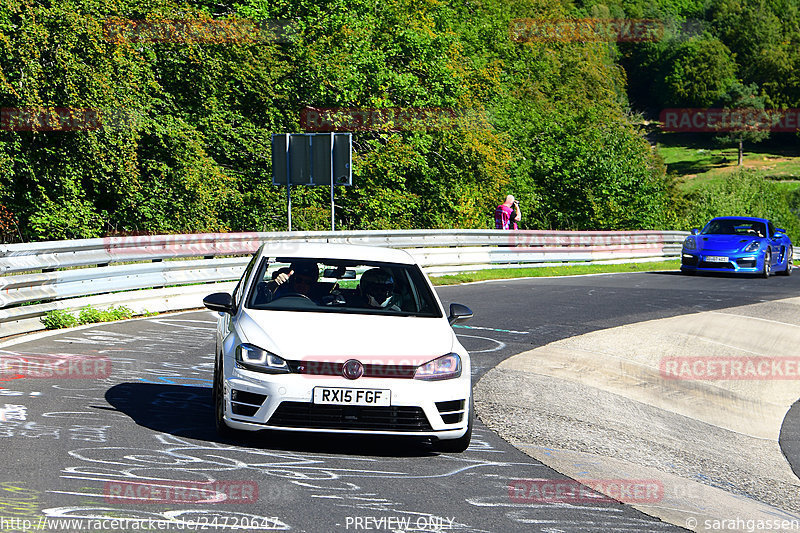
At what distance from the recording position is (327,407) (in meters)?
6.18

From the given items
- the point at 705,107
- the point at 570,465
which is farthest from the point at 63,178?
the point at 705,107

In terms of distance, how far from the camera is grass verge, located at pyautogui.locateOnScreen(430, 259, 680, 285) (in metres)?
21.6

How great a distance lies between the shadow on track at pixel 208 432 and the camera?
6582 millimetres

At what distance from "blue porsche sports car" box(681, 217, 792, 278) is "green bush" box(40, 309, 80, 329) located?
16.7 m

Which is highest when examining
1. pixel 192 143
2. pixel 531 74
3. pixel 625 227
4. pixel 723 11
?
pixel 723 11

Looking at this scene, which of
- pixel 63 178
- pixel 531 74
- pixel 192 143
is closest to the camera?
pixel 63 178

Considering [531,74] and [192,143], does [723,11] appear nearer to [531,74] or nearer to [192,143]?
[531,74]

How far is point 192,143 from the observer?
88.8ft

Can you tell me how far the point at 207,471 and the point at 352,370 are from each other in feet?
3.44

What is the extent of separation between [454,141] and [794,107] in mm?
125113
